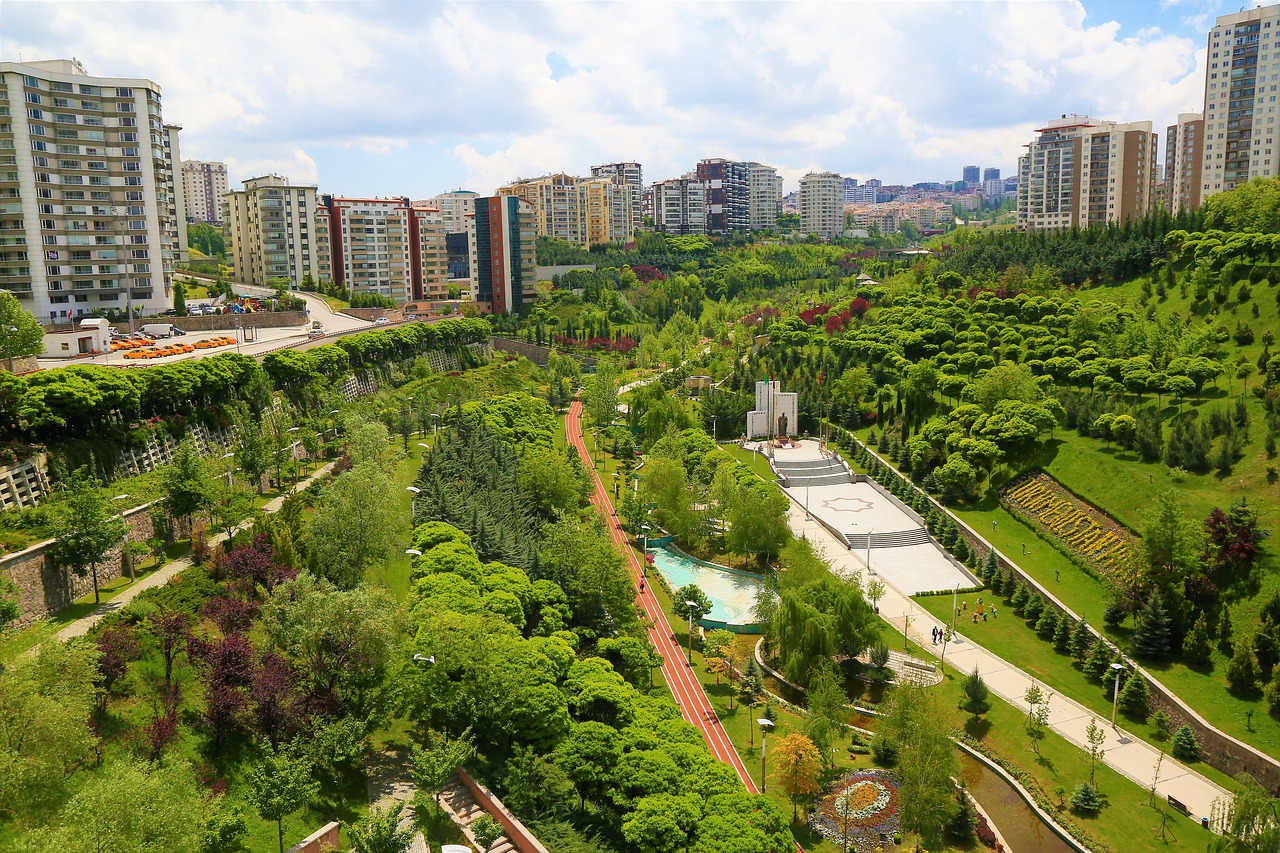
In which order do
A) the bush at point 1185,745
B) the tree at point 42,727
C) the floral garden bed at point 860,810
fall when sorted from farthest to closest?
the bush at point 1185,745, the floral garden bed at point 860,810, the tree at point 42,727

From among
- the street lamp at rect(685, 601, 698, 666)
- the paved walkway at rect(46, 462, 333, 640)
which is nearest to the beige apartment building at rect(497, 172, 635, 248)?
the street lamp at rect(685, 601, 698, 666)

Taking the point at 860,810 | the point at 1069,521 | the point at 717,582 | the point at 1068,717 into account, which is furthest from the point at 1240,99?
the point at 860,810

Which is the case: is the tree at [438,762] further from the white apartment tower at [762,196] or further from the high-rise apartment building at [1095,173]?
the white apartment tower at [762,196]

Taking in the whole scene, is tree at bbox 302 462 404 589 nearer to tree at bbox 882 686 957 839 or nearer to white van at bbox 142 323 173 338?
tree at bbox 882 686 957 839

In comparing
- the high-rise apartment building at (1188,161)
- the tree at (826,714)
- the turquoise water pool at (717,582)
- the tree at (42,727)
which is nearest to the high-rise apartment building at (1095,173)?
the high-rise apartment building at (1188,161)

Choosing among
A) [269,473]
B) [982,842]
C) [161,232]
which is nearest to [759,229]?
[161,232]

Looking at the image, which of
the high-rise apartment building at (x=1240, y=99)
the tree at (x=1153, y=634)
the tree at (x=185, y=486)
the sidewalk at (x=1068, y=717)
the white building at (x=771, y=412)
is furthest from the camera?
the high-rise apartment building at (x=1240, y=99)
